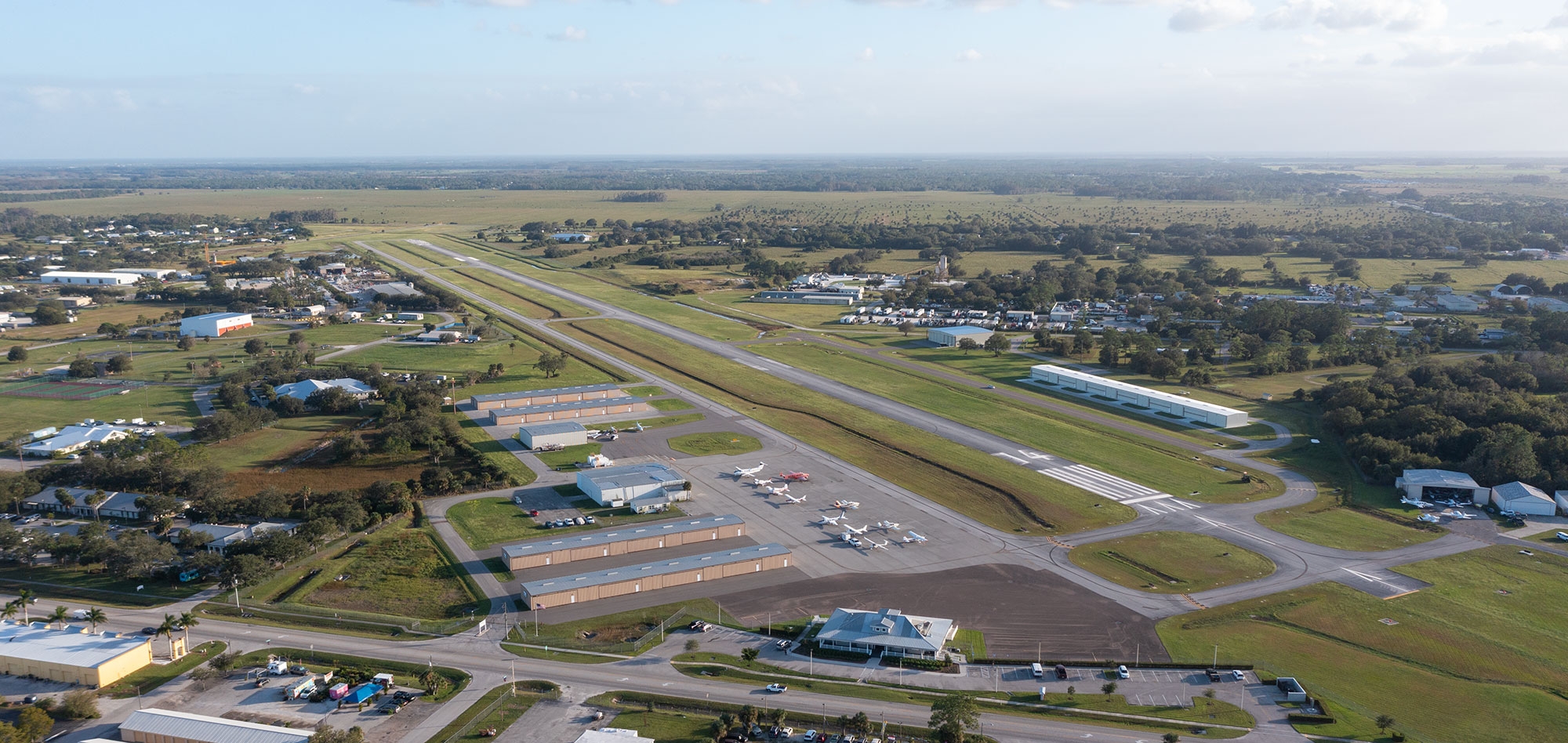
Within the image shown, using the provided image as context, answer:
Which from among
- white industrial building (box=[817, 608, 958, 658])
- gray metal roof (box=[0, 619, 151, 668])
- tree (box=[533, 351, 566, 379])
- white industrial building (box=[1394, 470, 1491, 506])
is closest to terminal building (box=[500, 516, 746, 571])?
white industrial building (box=[817, 608, 958, 658])

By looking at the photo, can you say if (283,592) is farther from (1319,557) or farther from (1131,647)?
(1319,557)

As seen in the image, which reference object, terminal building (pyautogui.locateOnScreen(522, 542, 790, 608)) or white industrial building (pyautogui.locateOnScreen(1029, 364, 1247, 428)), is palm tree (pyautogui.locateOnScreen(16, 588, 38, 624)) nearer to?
terminal building (pyautogui.locateOnScreen(522, 542, 790, 608))

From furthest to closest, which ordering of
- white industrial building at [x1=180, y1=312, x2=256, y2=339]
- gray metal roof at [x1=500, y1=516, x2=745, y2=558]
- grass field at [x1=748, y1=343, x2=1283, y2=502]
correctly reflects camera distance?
white industrial building at [x1=180, y1=312, x2=256, y2=339] → grass field at [x1=748, y1=343, x2=1283, y2=502] → gray metal roof at [x1=500, y1=516, x2=745, y2=558]

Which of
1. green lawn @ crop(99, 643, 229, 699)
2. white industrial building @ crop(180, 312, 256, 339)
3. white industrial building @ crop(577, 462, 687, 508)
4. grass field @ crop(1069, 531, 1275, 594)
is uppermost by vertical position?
white industrial building @ crop(180, 312, 256, 339)

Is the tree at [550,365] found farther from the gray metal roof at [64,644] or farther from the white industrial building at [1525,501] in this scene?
the white industrial building at [1525,501]

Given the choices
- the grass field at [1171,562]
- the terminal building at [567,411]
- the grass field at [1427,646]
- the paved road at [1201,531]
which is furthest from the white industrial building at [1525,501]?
the terminal building at [567,411]
